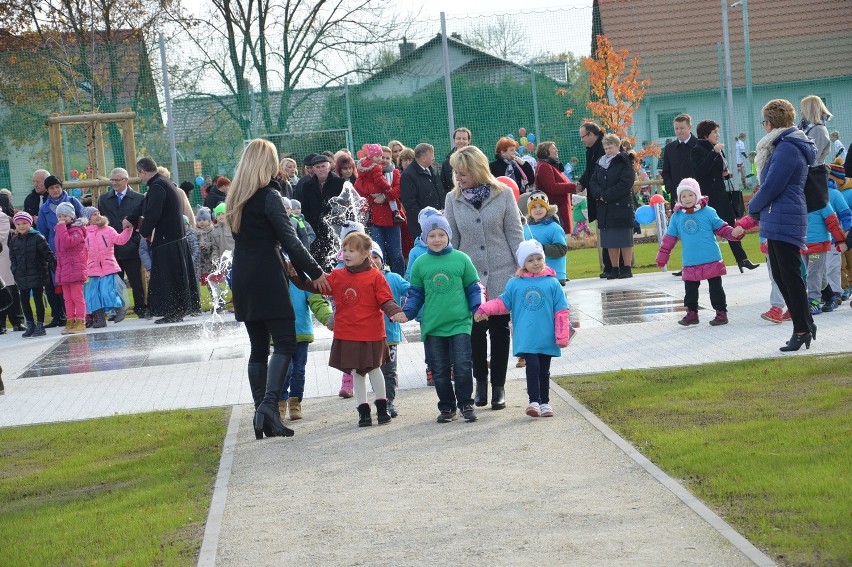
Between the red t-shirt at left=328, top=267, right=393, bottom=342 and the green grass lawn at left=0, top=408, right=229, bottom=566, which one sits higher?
the red t-shirt at left=328, top=267, right=393, bottom=342

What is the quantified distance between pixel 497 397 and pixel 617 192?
28.8ft

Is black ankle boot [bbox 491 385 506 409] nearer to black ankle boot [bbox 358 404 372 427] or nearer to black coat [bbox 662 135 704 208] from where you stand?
black ankle boot [bbox 358 404 372 427]

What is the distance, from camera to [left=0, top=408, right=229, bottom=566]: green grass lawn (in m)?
6.20

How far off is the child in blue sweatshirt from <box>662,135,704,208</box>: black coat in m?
8.24

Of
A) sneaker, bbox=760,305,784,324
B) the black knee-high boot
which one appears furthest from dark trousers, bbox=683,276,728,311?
the black knee-high boot

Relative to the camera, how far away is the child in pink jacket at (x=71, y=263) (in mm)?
16422

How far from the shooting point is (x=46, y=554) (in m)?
6.20

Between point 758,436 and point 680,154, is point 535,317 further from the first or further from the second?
point 680,154

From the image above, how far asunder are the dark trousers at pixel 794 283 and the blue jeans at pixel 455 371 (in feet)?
10.6

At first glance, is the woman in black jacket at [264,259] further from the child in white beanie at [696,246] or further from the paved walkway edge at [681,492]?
the child in white beanie at [696,246]

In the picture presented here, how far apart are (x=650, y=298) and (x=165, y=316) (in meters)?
6.36

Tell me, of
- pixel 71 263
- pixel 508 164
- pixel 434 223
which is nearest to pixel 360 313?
pixel 434 223

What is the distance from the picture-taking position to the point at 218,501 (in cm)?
689

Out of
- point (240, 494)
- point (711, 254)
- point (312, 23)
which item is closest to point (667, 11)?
point (312, 23)
